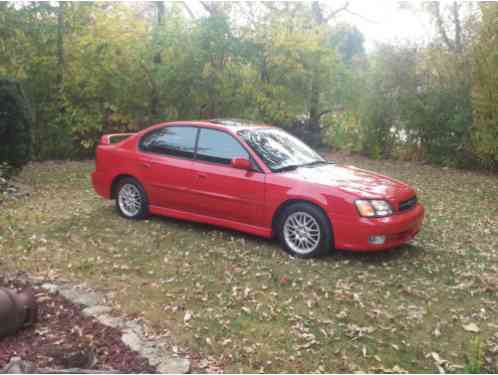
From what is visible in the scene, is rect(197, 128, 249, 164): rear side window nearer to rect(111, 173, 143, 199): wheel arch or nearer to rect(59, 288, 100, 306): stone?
rect(111, 173, 143, 199): wheel arch

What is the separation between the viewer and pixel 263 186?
6.54 meters

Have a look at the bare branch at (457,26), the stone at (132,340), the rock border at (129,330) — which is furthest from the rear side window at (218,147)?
the bare branch at (457,26)

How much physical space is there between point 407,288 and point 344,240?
2.94 feet

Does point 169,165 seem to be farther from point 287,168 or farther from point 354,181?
point 354,181

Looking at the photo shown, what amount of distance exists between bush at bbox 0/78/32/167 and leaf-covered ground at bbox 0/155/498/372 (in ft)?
6.27

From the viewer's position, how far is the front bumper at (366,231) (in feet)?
19.7

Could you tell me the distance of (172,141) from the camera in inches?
294

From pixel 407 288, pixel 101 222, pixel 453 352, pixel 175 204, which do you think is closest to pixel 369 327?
pixel 453 352

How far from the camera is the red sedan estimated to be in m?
6.12

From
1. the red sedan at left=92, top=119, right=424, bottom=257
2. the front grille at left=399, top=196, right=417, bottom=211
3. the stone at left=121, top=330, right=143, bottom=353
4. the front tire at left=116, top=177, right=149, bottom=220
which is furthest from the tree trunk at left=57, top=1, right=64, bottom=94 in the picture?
the stone at left=121, top=330, right=143, bottom=353

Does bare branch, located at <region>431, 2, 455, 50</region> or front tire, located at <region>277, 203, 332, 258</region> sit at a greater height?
bare branch, located at <region>431, 2, 455, 50</region>

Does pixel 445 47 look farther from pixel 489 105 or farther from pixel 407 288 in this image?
pixel 407 288

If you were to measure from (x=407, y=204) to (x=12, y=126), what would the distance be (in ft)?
24.7

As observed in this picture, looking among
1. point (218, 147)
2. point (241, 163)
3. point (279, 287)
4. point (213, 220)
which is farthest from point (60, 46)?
point (279, 287)
